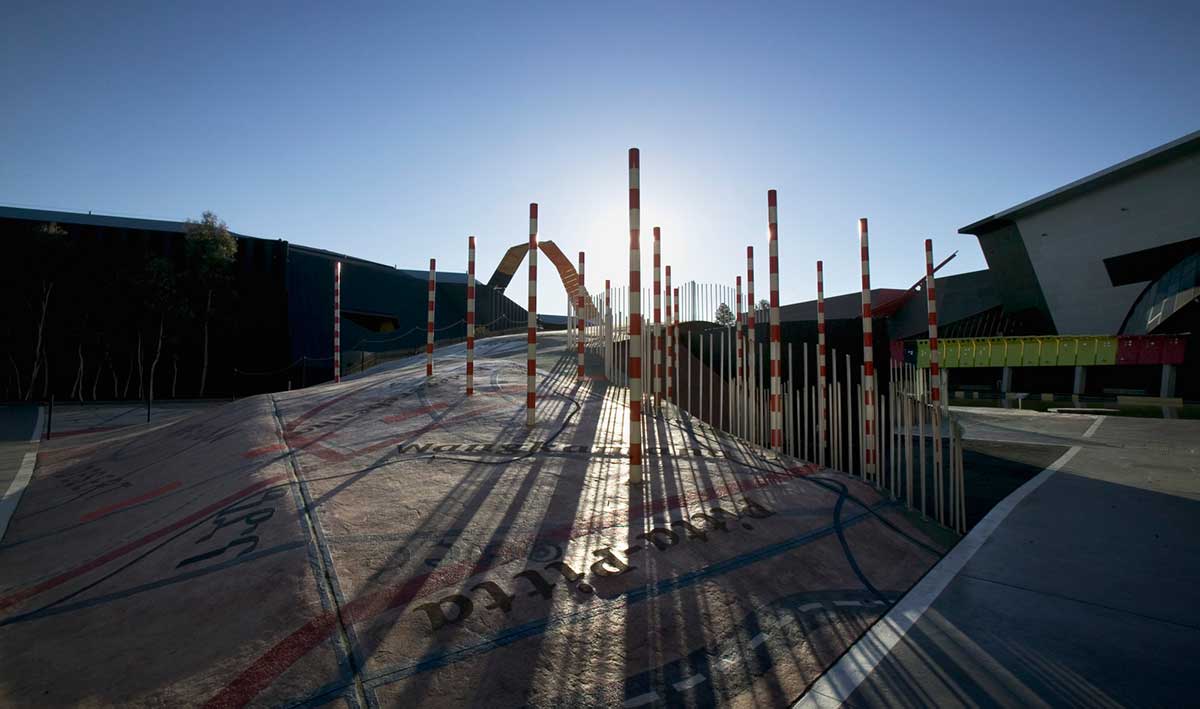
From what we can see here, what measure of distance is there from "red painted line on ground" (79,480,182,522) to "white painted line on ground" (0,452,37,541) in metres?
0.59

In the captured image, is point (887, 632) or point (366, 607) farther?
point (887, 632)

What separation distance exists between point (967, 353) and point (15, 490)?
27.5 metres

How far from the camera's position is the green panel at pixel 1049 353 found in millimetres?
20797

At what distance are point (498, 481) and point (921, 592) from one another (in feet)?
7.97

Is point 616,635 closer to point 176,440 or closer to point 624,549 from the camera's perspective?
point 624,549

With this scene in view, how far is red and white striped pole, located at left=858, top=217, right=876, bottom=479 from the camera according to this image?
5062 millimetres

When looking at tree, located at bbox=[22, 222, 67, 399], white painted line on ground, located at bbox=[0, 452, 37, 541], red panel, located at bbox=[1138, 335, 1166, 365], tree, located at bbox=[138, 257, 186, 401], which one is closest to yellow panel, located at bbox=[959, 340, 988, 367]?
red panel, located at bbox=[1138, 335, 1166, 365]

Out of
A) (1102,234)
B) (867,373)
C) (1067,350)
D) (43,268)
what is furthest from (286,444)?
(1102,234)

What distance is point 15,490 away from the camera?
215 inches

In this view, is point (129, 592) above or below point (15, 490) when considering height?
above

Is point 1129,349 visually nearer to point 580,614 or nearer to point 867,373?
point 867,373

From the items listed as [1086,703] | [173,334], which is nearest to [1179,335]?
[1086,703]

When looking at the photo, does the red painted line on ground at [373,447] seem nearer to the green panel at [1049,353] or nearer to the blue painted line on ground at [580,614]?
the blue painted line on ground at [580,614]

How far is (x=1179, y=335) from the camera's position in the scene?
60.6 feet
